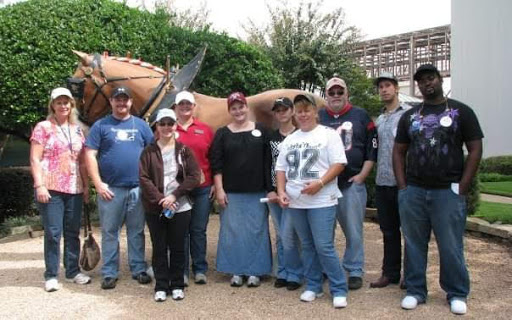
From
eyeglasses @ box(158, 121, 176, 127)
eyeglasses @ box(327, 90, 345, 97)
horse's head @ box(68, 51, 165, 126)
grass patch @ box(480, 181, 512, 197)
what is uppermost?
horse's head @ box(68, 51, 165, 126)

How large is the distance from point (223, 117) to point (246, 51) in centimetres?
438

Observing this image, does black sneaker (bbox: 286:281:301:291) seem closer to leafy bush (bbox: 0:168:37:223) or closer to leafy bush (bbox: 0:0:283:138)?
leafy bush (bbox: 0:0:283:138)

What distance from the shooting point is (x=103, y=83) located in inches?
208

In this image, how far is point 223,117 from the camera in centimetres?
535

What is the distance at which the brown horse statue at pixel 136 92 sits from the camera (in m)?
5.26

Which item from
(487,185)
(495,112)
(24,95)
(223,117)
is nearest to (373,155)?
(223,117)

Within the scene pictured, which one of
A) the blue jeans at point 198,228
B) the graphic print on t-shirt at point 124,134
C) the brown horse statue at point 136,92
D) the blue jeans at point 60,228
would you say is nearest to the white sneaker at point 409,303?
the blue jeans at point 198,228

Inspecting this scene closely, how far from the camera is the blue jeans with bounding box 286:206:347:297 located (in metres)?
4.04

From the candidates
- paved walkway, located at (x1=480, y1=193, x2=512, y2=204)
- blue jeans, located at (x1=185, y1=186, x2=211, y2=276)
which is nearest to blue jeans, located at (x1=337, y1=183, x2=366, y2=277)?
blue jeans, located at (x1=185, y1=186, x2=211, y2=276)

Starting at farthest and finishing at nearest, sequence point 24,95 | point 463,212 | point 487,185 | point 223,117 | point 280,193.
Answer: point 487,185
point 24,95
point 223,117
point 280,193
point 463,212

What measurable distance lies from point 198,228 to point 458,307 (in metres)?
2.25

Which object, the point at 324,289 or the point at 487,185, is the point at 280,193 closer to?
the point at 324,289

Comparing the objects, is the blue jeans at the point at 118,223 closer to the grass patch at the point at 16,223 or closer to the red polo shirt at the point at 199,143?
the red polo shirt at the point at 199,143

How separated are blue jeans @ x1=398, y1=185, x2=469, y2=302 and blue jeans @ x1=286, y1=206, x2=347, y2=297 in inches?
21.5
